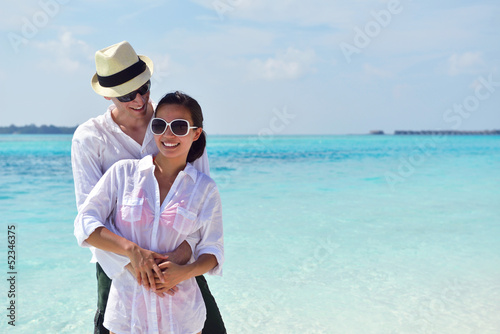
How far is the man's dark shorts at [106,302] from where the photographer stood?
2.22 m

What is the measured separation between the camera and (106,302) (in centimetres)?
221

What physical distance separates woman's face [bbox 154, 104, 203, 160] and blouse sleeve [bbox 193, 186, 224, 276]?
0.22 meters

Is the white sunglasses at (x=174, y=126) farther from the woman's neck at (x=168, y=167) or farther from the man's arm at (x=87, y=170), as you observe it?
the man's arm at (x=87, y=170)

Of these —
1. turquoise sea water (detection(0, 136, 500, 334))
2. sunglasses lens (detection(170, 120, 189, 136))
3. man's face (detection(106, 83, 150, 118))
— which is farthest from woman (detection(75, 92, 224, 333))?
turquoise sea water (detection(0, 136, 500, 334))

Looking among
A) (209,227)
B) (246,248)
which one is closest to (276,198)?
(246,248)

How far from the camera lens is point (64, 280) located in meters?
4.91

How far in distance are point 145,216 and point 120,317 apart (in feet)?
1.33

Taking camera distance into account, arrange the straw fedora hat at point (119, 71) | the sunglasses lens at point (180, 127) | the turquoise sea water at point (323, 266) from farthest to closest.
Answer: the turquoise sea water at point (323, 266) → the straw fedora hat at point (119, 71) → the sunglasses lens at point (180, 127)

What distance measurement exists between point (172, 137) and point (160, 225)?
35 centimetres

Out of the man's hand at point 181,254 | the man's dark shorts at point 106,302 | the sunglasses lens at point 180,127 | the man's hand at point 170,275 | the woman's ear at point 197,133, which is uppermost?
the sunglasses lens at point 180,127

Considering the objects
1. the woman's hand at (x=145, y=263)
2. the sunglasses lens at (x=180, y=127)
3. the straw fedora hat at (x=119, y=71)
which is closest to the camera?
the woman's hand at (x=145, y=263)

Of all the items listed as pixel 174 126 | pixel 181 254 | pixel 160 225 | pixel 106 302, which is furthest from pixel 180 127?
pixel 106 302

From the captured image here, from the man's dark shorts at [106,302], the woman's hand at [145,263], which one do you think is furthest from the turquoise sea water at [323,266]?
the woman's hand at [145,263]

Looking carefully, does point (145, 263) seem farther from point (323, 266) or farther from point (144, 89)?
point (323, 266)
